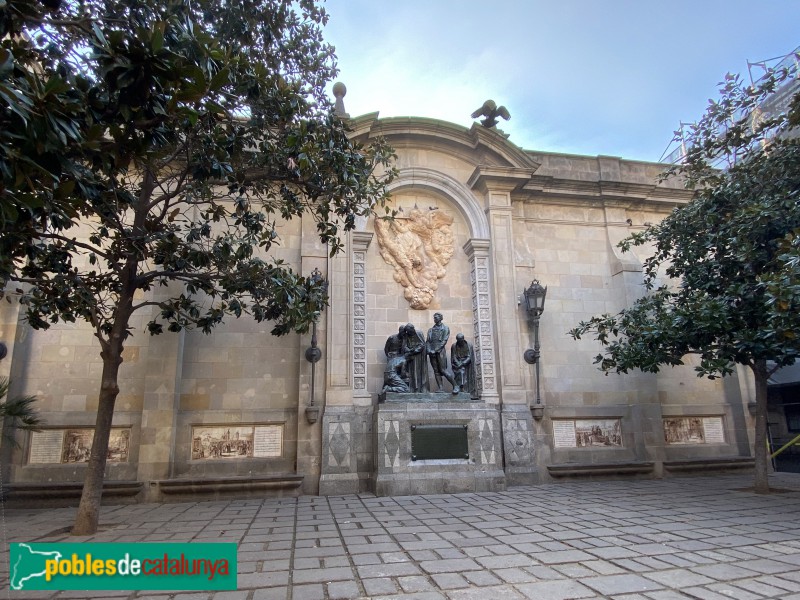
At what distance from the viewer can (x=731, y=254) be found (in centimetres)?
893

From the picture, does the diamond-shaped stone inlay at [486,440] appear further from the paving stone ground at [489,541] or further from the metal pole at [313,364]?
the metal pole at [313,364]

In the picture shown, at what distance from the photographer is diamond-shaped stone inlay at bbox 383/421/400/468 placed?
9.83 metres

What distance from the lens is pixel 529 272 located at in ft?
41.2

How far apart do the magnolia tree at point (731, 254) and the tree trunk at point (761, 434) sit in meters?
0.02

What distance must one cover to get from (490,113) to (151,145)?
34.3ft

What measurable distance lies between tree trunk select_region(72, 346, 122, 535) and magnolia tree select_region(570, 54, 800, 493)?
873 centimetres

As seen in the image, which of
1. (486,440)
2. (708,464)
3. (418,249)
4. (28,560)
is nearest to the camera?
(28,560)

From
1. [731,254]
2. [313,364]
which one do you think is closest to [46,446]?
[313,364]

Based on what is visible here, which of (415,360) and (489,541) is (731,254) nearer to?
(415,360)

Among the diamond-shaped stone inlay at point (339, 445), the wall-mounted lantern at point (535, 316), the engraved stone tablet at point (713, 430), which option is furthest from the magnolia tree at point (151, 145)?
the engraved stone tablet at point (713, 430)

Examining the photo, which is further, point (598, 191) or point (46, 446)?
point (598, 191)

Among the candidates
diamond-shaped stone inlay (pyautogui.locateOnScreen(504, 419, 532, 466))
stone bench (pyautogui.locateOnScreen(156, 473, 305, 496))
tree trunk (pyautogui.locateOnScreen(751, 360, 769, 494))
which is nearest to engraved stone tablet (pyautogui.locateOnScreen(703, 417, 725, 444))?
tree trunk (pyautogui.locateOnScreen(751, 360, 769, 494))

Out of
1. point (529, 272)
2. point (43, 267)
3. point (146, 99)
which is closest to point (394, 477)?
point (529, 272)

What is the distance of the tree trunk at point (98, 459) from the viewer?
22.4ft
